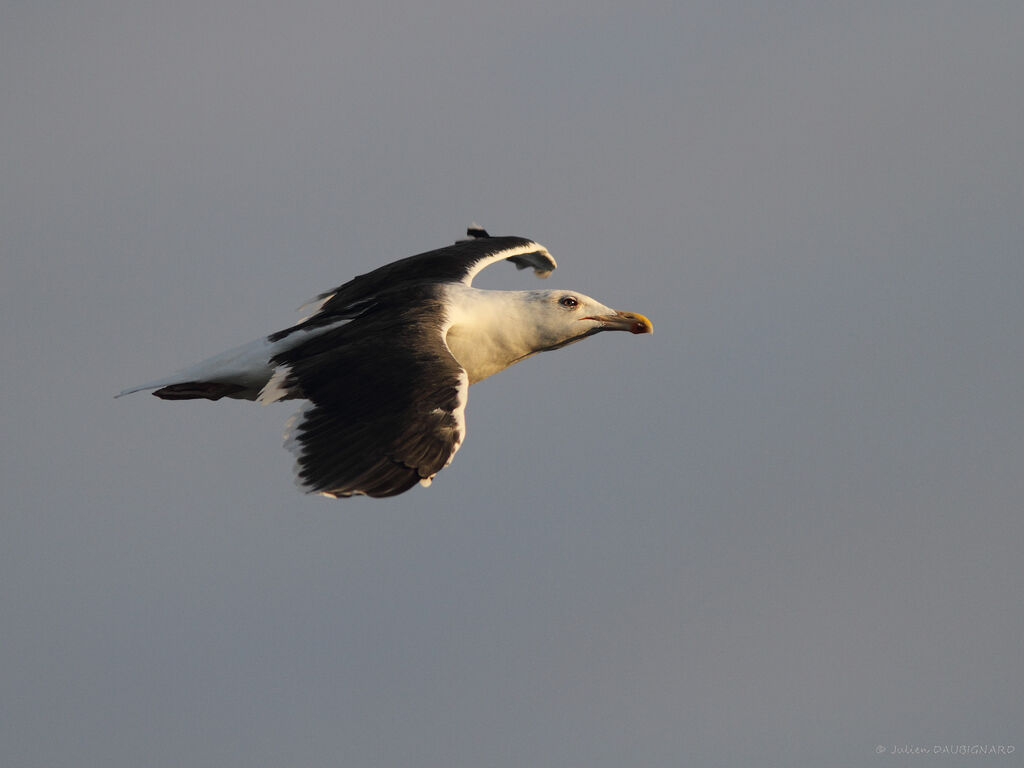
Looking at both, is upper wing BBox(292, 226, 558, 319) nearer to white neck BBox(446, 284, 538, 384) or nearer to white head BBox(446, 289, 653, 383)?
white neck BBox(446, 284, 538, 384)

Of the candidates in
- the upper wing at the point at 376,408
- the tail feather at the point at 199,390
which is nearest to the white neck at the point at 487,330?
the upper wing at the point at 376,408

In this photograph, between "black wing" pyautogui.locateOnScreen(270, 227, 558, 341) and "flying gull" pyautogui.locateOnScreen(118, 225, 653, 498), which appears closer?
"flying gull" pyautogui.locateOnScreen(118, 225, 653, 498)

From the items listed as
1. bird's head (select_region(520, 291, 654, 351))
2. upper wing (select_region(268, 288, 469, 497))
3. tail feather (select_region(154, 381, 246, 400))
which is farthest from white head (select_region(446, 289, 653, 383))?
tail feather (select_region(154, 381, 246, 400))

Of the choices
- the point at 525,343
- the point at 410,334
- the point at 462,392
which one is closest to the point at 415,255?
the point at 525,343

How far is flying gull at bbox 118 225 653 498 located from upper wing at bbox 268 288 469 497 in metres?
0.01

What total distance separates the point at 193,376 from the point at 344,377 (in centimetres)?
280

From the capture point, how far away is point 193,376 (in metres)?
→ 16.7

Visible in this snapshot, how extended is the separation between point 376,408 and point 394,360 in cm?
78

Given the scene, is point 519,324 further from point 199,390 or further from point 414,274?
point 199,390

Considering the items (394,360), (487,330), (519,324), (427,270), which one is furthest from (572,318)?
(394,360)

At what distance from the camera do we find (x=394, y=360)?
14.6 m

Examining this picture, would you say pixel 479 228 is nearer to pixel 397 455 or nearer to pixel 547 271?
pixel 547 271

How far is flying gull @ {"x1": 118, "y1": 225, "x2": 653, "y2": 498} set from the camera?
13484 millimetres

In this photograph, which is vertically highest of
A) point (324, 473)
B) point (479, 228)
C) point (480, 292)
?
point (479, 228)
